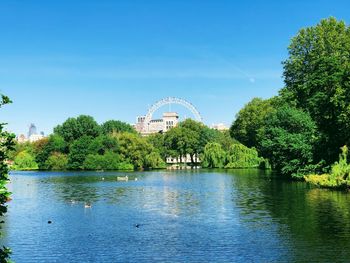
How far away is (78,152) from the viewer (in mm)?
115750

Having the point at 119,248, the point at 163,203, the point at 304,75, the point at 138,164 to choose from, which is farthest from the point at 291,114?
the point at 138,164

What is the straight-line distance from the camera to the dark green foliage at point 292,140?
61.9 meters

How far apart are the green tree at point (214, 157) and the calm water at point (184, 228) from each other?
68.3 m

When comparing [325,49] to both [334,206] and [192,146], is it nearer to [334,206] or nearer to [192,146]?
[334,206]

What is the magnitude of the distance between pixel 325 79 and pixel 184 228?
3181 centimetres

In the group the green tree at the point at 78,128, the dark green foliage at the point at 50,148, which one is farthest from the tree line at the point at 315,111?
the dark green foliage at the point at 50,148

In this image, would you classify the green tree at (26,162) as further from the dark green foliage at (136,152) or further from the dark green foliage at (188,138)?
the dark green foliage at (188,138)

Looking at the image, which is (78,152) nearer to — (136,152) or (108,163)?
(108,163)

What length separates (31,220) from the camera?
33500 mm

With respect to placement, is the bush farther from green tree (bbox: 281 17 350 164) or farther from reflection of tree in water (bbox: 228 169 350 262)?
green tree (bbox: 281 17 350 164)

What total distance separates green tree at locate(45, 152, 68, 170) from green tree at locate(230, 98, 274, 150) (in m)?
44.3

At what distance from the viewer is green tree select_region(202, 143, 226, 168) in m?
116

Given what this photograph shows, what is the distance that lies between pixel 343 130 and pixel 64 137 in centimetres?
8603

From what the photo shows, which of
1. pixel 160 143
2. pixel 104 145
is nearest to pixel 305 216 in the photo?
pixel 104 145
